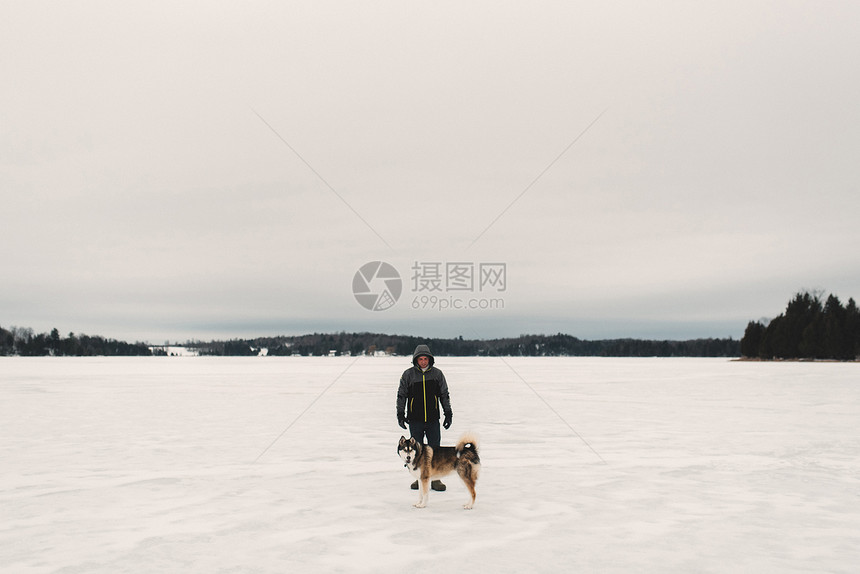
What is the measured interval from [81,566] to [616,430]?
14.6 meters

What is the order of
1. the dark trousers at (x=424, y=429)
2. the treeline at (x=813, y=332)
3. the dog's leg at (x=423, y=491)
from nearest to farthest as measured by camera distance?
the dog's leg at (x=423, y=491) → the dark trousers at (x=424, y=429) → the treeline at (x=813, y=332)

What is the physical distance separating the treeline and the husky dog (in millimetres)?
112421

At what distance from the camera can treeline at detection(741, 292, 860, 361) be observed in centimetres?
10481

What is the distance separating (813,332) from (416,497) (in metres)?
114

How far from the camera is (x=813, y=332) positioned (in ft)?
355

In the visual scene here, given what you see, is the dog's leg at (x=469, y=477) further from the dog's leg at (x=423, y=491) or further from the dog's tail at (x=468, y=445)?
the dog's leg at (x=423, y=491)

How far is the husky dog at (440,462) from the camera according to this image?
9.34 meters

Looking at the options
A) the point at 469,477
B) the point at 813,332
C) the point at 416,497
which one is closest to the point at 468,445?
the point at 469,477

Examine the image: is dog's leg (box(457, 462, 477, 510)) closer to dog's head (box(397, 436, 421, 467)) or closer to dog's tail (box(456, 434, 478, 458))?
dog's tail (box(456, 434, 478, 458))

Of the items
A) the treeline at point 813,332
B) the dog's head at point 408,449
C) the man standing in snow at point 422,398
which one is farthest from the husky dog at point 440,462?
the treeline at point 813,332

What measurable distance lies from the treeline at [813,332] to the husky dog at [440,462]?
369 ft

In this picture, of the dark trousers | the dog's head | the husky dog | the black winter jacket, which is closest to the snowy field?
the husky dog

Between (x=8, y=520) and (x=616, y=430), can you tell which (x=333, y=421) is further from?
(x=8, y=520)

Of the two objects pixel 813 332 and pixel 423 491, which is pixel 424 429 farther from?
pixel 813 332
